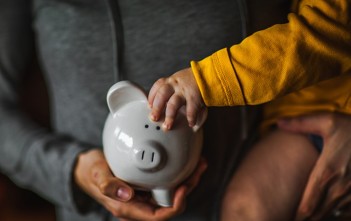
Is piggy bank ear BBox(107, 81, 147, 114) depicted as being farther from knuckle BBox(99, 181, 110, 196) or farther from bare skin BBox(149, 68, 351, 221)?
A: bare skin BBox(149, 68, 351, 221)

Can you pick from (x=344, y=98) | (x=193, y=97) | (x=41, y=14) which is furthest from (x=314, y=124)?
(x=41, y=14)

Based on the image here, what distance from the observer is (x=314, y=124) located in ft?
1.47

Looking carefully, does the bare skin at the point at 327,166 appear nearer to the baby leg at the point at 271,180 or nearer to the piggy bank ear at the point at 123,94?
the baby leg at the point at 271,180

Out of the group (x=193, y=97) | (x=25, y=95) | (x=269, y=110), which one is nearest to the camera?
(x=193, y=97)

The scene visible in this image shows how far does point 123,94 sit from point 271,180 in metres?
0.19

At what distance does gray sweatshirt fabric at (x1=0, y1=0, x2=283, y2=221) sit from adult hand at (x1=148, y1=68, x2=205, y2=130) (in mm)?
28

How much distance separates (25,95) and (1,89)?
0.05 m

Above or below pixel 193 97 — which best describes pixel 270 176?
below

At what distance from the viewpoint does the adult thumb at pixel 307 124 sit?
44 cm

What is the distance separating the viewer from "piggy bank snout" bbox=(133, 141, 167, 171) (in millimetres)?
330

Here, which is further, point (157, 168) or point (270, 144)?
point (270, 144)

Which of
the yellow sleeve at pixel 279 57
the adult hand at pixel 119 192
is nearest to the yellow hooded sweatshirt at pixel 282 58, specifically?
the yellow sleeve at pixel 279 57

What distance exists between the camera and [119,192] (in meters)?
0.38

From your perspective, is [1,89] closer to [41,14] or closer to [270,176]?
[41,14]
